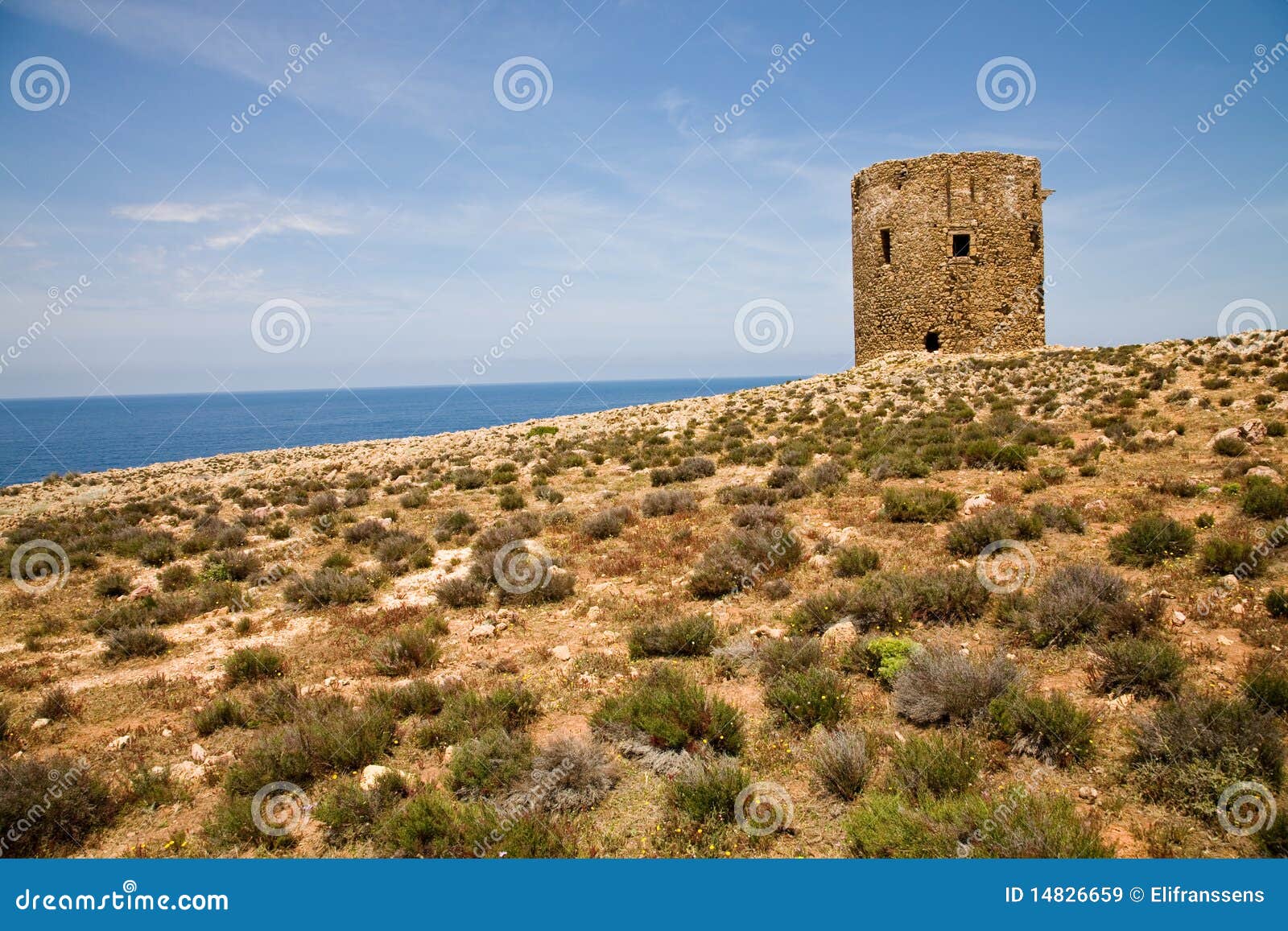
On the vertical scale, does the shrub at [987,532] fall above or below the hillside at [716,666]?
above

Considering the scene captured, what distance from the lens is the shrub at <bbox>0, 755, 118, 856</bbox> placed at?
4.54 m

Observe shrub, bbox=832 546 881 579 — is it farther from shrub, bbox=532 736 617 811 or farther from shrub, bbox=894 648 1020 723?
shrub, bbox=532 736 617 811

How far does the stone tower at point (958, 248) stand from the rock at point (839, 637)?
2409 centimetres

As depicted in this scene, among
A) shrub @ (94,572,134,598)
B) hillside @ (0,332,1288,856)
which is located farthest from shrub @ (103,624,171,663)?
shrub @ (94,572,134,598)

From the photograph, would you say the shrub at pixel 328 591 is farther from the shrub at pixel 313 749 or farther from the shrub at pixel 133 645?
the shrub at pixel 313 749

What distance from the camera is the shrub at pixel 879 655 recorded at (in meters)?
5.70

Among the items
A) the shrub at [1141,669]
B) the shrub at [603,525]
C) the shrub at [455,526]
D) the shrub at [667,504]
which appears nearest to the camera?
the shrub at [1141,669]

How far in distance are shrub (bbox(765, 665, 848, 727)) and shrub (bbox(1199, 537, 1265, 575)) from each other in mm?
4355

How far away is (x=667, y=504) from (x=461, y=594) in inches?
183

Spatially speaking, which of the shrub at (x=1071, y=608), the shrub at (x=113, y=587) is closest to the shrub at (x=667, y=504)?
the shrub at (x=1071, y=608)

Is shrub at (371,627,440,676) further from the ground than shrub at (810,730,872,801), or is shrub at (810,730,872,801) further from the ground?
shrub at (371,627,440,676)

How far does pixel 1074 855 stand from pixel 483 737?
13.0 feet

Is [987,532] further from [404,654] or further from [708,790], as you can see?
[404,654]

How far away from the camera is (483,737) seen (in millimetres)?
5051
